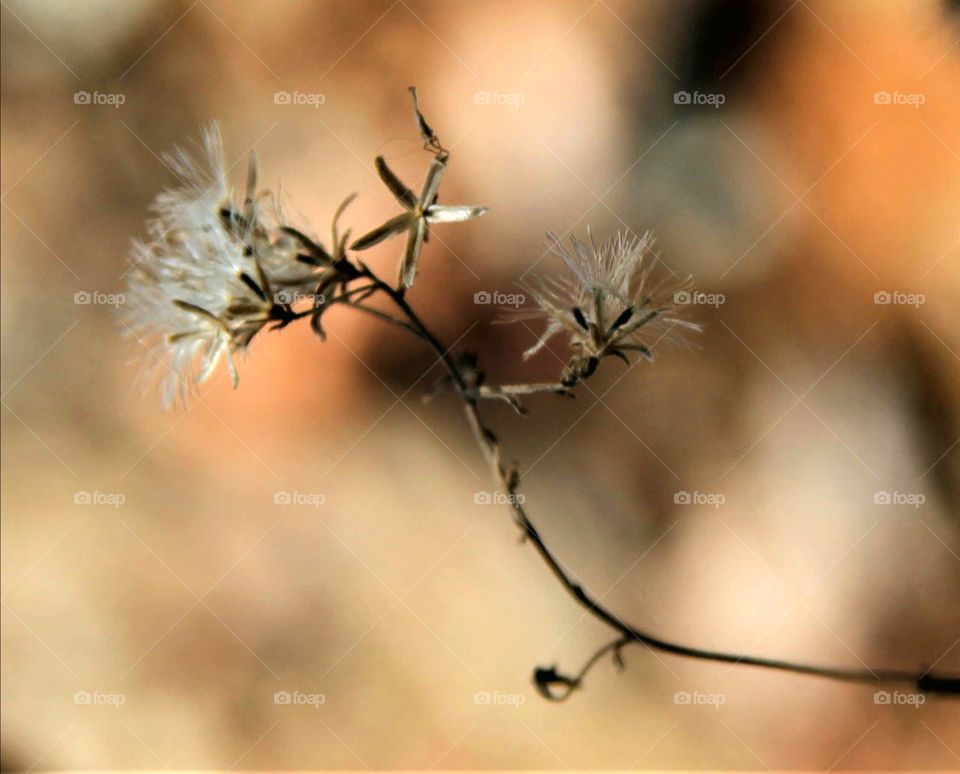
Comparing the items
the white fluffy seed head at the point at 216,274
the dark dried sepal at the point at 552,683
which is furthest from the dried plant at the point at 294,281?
the dark dried sepal at the point at 552,683

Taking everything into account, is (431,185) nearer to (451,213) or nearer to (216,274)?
(451,213)

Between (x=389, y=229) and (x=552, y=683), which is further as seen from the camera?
(x=552, y=683)

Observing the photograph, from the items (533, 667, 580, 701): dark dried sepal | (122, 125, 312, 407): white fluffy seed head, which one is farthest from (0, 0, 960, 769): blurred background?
(122, 125, 312, 407): white fluffy seed head

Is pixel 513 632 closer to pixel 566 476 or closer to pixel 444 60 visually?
pixel 566 476

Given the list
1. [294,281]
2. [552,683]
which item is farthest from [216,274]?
[552,683]

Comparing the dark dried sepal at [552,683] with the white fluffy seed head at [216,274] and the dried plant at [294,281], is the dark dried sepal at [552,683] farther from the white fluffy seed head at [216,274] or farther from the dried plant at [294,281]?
the white fluffy seed head at [216,274]

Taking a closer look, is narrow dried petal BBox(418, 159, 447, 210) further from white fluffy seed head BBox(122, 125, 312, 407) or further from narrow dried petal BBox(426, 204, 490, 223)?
white fluffy seed head BBox(122, 125, 312, 407)

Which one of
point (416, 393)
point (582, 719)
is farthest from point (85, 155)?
point (582, 719)
